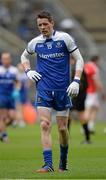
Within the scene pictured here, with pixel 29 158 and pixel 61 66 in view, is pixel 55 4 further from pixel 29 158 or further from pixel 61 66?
pixel 61 66

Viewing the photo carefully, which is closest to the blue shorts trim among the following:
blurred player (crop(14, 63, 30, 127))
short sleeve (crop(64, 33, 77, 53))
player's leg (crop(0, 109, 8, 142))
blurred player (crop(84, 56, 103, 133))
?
short sleeve (crop(64, 33, 77, 53))

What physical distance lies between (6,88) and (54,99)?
10.1m

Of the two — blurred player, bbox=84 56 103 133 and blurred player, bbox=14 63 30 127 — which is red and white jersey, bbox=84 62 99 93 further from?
blurred player, bbox=14 63 30 127

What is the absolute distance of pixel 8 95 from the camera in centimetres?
2397

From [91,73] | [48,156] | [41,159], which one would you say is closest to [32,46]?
[48,156]

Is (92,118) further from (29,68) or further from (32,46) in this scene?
(32,46)

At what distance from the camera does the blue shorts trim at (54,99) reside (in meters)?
13.8

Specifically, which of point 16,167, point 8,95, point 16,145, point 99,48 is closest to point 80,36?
point 99,48

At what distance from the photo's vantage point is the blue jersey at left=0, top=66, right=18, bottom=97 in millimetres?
23625

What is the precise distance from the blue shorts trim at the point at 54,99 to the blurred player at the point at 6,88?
9.27 meters

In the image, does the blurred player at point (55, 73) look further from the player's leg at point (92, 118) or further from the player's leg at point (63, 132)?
the player's leg at point (92, 118)

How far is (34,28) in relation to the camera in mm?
41406

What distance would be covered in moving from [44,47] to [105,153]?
4.89m

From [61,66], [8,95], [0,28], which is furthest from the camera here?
[0,28]
